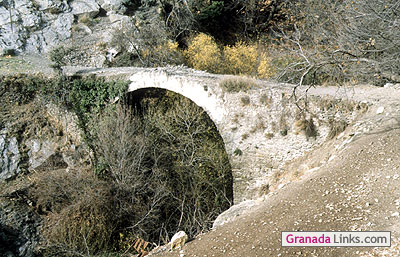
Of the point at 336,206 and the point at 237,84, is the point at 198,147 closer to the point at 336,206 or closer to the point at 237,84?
the point at 237,84

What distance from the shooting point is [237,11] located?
53.4 feet

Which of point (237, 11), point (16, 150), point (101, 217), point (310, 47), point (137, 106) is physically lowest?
point (101, 217)

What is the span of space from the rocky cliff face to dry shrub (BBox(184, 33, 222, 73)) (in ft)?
17.7

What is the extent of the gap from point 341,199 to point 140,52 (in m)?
12.5

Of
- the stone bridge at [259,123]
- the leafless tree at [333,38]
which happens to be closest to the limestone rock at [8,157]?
the stone bridge at [259,123]

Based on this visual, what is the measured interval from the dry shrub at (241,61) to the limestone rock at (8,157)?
8761 millimetres

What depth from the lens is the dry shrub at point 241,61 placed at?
13391 millimetres

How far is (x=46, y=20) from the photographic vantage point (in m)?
17.1

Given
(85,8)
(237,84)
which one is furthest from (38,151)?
(85,8)

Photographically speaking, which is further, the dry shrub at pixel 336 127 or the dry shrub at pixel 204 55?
the dry shrub at pixel 204 55

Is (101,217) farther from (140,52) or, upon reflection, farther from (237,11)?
(237,11)

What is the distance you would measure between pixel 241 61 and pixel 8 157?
9.78m

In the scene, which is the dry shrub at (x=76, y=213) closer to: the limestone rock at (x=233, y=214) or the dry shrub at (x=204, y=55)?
the limestone rock at (x=233, y=214)

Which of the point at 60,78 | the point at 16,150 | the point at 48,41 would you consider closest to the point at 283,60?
the point at 60,78
